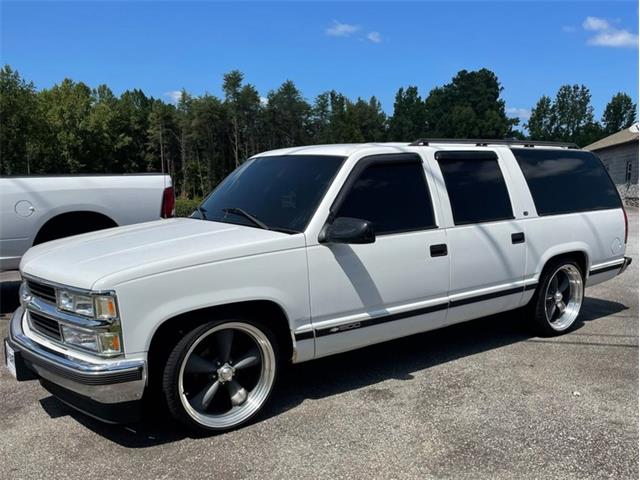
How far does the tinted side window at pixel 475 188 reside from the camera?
467 centimetres

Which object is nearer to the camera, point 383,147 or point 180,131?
point 383,147

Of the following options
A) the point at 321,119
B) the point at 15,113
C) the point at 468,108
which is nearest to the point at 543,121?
the point at 468,108

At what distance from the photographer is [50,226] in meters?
6.58

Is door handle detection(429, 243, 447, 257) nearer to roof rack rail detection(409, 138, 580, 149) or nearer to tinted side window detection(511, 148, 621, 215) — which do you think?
roof rack rail detection(409, 138, 580, 149)

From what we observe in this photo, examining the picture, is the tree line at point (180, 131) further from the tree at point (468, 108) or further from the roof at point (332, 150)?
the roof at point (332, 150)

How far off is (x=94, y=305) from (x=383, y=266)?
1.98 meters

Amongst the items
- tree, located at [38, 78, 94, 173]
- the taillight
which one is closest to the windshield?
the taillight

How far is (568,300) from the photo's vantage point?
5871 millimetres

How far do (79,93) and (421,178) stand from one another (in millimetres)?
60364

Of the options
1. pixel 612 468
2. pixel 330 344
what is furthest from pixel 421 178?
pixel 612 468

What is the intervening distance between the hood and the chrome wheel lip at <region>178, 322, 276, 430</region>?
48 cm

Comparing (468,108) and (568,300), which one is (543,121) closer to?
(468,108)

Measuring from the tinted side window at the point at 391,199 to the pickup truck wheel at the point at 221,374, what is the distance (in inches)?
43.0

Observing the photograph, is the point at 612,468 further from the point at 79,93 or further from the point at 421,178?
the point at 79,93
